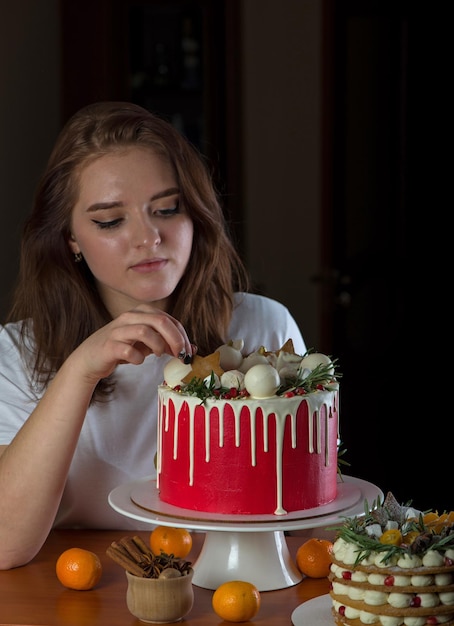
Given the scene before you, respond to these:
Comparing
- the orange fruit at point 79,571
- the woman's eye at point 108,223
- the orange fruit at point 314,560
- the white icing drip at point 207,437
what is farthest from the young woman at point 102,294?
the orange fruit at point 314,560

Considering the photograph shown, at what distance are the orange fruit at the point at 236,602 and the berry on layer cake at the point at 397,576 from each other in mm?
159

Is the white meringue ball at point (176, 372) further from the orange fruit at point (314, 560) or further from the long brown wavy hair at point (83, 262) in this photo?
the long brown wavy hair at point (83, 262)

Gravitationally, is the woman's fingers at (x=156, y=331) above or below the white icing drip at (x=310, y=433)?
above

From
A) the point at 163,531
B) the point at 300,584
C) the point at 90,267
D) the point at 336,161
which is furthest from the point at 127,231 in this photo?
the point at 336,161

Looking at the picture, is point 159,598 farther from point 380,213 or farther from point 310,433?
point 380,213

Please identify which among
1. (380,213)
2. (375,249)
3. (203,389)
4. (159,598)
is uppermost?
(203,389)

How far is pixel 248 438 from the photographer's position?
58.0 inches

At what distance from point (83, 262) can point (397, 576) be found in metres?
1.13

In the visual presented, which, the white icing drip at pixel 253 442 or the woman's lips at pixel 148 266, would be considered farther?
the woman's lips at pixel 148 266

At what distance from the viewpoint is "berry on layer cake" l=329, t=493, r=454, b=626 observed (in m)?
1.21

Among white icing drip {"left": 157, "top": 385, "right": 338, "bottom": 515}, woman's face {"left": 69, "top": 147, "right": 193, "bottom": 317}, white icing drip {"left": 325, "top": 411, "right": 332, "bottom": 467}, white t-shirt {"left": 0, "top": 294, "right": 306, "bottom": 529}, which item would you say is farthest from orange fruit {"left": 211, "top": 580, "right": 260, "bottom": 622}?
→ woman's face {"left": 69, "top": 147, "right": 193, "bottom": 317}

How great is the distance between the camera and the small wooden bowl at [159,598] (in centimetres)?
138

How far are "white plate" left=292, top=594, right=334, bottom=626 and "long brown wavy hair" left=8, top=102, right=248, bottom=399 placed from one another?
2.53 feet

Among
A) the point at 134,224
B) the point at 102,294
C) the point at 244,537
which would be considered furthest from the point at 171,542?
the point at 102,294
